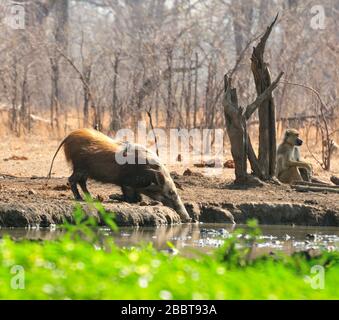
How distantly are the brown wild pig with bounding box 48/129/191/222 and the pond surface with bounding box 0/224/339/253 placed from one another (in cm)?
59

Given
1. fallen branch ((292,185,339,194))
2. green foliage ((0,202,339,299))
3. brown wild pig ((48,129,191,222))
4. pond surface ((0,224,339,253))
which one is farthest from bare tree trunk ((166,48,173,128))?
green foliage ((0,202,339,299))

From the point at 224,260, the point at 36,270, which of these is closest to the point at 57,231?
the point at 224,260

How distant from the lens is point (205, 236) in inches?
397

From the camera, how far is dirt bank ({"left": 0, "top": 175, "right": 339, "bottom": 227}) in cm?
1032

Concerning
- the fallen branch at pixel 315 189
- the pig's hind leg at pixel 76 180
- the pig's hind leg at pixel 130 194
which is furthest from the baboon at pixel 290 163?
the pig's hind leg at pixel 76 180

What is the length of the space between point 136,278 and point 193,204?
715 cm

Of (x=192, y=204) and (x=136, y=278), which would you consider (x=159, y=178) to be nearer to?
(x=192, y=204)

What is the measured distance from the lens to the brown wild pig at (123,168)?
452 inches

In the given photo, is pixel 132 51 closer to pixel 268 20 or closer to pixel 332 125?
pixel 268 20

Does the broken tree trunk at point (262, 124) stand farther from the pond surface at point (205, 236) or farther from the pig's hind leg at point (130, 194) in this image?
the pig's hind leg at point (130, 194)

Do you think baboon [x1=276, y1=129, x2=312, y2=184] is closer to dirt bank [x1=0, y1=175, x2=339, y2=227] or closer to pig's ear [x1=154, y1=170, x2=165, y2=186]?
dirt bank [x1=0, y1=175, x2=339, y2=227]

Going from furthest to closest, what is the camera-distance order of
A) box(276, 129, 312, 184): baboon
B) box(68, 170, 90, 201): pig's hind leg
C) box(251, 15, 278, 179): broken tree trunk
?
box(276, 129, 312, 184): baboon < box(251, 15, 278, 179): broken tree trunk < box(68, 170, 90, 201): pig's hind leg

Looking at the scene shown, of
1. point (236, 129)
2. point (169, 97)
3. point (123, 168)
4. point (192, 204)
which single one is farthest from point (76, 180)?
point (169, 97)

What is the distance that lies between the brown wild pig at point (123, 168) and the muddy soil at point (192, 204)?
160 millimetres
